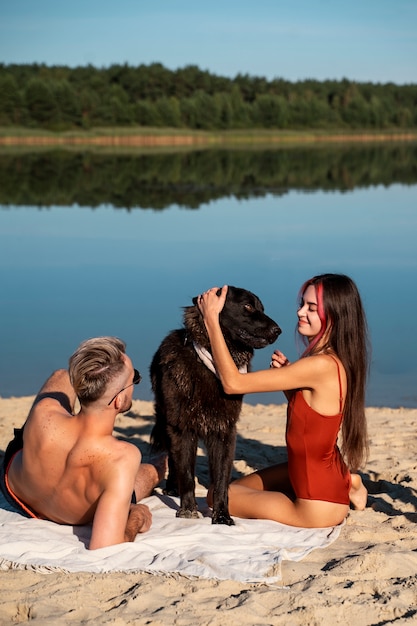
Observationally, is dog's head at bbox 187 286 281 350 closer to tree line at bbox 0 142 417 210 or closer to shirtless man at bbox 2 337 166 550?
shirtless man at bbox 2 337 166 550

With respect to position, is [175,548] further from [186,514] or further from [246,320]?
[246,320]

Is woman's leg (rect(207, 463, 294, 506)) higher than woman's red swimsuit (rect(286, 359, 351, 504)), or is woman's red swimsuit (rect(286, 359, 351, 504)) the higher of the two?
woman's red swimsuit (rect(286, 359, 351, 504))

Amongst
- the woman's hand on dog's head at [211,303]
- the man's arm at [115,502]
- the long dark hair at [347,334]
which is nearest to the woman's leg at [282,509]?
the long dark hair at [347,334]

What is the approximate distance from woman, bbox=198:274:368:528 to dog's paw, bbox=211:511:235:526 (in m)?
0.26

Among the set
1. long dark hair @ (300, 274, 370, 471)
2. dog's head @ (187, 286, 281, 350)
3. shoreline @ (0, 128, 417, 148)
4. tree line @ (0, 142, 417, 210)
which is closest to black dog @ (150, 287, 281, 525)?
dog's head @ (187, 286, 281, 350)

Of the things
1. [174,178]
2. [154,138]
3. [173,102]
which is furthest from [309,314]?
[173,102]

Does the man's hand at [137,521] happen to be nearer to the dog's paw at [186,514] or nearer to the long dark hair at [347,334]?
the dog's paw at [186,514]

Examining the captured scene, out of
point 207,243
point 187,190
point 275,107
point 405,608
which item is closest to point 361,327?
point 405,608

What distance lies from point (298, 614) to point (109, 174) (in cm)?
3205

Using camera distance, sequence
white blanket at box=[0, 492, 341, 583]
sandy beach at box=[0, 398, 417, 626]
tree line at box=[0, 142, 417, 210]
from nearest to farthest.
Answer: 1. sandy beach at box=[0, 398, 417, 626]
2. white blanket at box=[0, 492, 341, 583]
3. tree line at box=[0, 142, 417, 210]

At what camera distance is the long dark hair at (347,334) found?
15.8 feet

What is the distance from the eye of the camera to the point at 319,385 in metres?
4.84

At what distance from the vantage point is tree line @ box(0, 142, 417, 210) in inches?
1083

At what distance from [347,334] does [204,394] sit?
91cm
